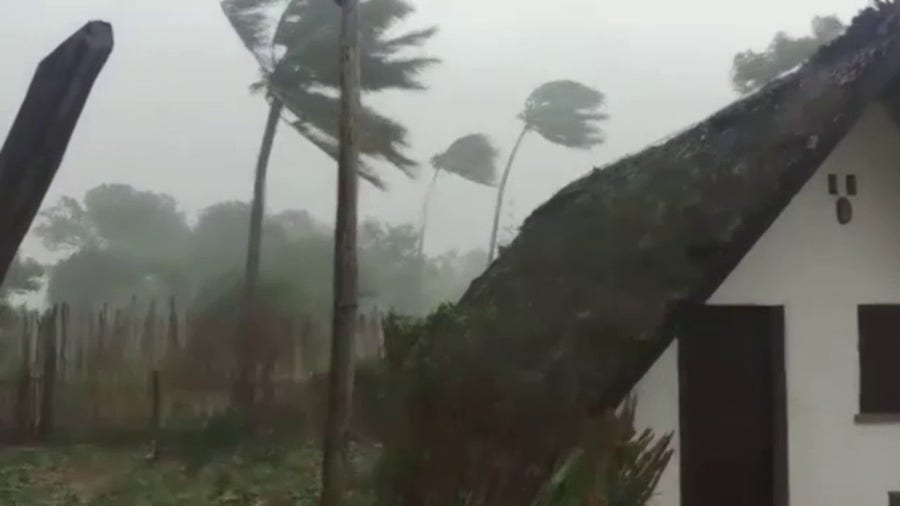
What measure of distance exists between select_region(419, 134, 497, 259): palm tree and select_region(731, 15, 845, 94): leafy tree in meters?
1.66

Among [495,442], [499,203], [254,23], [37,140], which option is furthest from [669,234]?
[37,140]

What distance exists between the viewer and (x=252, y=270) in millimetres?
4965

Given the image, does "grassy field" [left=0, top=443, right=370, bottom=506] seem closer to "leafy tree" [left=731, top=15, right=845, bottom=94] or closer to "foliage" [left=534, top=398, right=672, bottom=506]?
"foliage" [left=534, top=398, right=672, bottom=506]

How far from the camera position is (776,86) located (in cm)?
508

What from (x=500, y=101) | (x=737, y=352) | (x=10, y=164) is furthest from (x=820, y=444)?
(x=10, y=164)

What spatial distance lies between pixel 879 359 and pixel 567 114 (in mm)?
2074

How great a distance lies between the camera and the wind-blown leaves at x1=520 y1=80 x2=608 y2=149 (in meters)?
6.30

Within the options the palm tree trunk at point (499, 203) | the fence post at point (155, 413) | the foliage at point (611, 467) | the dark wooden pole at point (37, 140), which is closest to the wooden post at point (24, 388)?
the fence post at point (155, 413)

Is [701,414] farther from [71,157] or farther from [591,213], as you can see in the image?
[71,157]

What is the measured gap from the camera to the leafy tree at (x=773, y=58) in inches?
268

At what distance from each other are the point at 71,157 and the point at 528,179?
2332 mm

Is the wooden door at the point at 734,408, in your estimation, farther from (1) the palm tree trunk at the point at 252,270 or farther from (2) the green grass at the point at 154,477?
(1) the palm tree trunk at the point at 252,270

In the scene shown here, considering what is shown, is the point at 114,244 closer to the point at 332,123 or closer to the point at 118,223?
the point at 118,223

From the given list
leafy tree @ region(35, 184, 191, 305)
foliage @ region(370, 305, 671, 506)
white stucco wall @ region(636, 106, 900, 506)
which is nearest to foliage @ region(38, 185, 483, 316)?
leafy tree @ region(35, 184, 191, 305)
